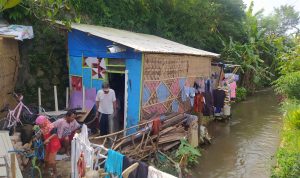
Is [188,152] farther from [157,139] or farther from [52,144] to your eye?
[52,144]

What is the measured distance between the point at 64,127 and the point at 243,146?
797 cm

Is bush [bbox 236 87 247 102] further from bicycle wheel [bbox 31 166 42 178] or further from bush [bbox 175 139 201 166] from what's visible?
bicycle wheel [bbox 31 166 42 178]

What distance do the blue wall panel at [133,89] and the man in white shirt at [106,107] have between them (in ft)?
1.84

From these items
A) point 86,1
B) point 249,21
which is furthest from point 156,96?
point 249,21

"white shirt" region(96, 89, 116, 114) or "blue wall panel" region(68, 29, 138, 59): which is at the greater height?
"blue wall panel" region(68, 29, 138, 59)

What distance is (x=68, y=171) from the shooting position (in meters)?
8.65

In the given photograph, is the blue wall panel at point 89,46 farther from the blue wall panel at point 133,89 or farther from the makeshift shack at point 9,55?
the makeshift shack at point 9,55

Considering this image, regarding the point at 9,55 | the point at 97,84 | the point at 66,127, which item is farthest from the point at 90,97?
the point at 66,127

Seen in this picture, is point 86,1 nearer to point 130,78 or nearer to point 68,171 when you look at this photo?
point 130,78

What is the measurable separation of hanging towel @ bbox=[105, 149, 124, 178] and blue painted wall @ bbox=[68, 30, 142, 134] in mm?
4436

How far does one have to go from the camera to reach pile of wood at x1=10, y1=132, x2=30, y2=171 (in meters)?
8.30

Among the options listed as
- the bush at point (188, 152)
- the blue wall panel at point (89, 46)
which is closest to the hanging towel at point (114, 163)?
the bush at point (188, 152)

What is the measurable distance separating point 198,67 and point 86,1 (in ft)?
18.7

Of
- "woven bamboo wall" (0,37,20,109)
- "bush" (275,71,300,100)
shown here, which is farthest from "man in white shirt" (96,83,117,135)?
"bush" (275,71,300,100)
